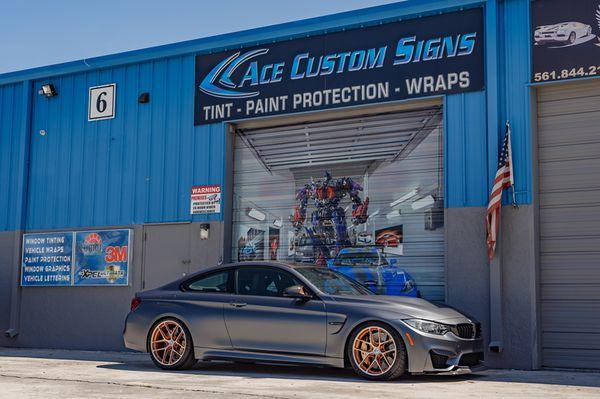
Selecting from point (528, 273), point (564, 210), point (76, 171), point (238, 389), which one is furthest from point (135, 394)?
point (76, 171)

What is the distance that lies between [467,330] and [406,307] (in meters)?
0.91

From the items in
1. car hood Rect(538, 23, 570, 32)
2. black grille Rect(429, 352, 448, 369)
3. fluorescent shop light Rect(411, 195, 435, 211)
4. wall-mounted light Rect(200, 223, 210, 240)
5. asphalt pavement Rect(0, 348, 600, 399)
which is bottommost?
asphalt pavement Rect(0, 348, 600, 399)

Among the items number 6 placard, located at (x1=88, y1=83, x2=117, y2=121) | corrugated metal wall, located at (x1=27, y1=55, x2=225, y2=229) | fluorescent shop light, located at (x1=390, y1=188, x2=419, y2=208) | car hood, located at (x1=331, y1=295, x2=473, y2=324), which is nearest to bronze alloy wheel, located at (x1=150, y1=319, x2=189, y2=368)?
car hood, located at (x1=331, y1=295, x2=473, y2=324)

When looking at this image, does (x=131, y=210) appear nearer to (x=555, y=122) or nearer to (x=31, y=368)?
(x=31, y=368)

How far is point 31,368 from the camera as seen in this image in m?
11.4

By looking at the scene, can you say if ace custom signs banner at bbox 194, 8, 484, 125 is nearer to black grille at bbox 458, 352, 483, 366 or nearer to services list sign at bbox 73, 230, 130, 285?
services list sign at bbox 73, 230, 130, 285

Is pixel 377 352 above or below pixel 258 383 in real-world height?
above

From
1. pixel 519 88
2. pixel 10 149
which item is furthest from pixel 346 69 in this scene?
pixel 10 149

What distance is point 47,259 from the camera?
54.4 feet

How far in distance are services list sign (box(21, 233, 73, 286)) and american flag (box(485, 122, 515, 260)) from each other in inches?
332

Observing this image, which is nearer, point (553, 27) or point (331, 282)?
point (331, 282)

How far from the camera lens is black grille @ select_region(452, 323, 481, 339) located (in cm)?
968

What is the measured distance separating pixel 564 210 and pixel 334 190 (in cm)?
393

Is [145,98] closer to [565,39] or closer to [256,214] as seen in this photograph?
[256,214]
